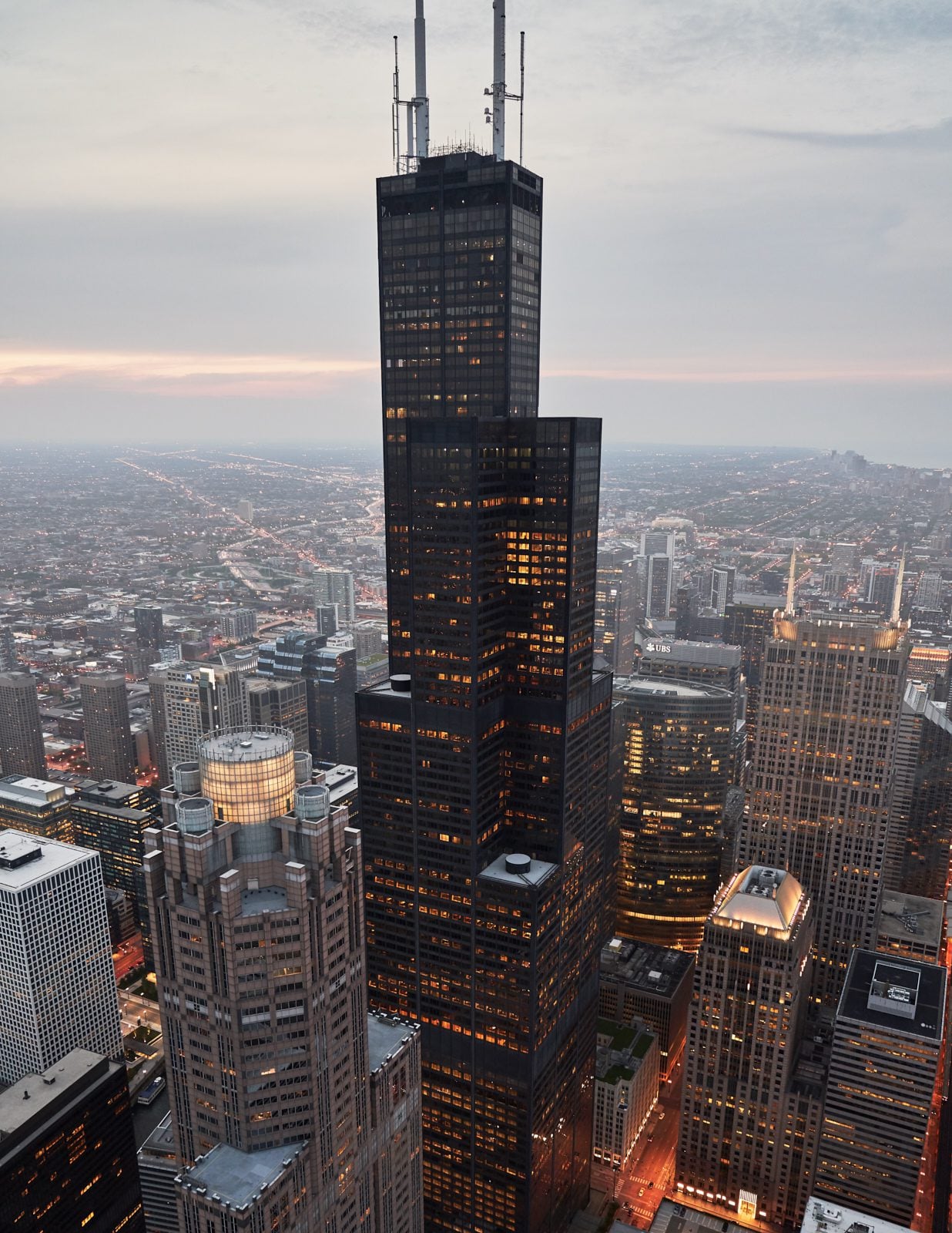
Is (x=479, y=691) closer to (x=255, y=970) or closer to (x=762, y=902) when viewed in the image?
(x=255, y=970)

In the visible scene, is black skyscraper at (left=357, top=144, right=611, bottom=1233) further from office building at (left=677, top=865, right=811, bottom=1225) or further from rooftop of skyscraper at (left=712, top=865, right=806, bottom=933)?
rooftop of skyscraper at (left=712, top=865, right=806, bottom=933)

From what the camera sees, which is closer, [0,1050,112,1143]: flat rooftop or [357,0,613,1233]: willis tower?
[0,1050,112,1143]: flat rooftop

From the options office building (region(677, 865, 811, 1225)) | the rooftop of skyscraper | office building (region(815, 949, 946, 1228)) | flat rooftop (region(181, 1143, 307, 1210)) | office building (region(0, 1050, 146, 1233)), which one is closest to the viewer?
flat rooftop (region(181, 1143, 307, 1210))

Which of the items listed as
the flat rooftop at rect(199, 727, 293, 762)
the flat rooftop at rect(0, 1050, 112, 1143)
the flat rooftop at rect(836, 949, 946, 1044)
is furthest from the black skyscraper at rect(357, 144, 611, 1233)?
the flat rooftop at rect(836, 949, 946, 1044)

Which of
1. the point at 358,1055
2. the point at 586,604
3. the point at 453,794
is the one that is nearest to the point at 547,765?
the point at 453,794

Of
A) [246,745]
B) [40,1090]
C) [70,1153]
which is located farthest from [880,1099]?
[40,1090]
